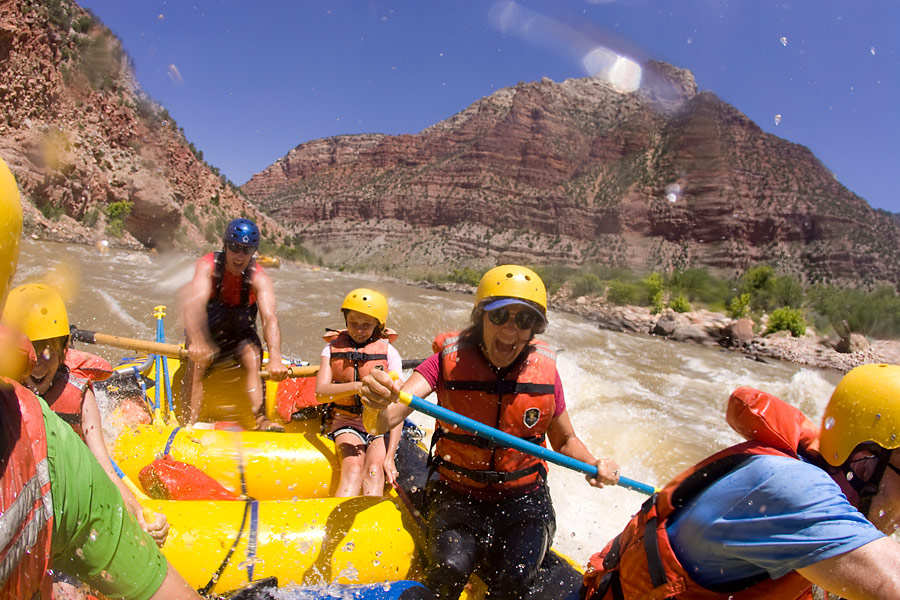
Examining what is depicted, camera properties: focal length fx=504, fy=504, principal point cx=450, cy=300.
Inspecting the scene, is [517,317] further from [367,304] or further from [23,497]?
[23,497]

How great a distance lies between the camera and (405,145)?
115 m

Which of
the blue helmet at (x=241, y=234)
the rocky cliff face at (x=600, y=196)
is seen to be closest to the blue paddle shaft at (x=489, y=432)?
the blue helmet at (x=241, y=234)

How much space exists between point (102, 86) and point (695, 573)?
3601 cm

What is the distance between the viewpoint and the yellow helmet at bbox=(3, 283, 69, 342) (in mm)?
2195

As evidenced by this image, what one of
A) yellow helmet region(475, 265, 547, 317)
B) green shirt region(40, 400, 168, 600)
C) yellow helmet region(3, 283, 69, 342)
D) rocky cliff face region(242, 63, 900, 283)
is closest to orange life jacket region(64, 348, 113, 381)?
yellow helmet region(3, 283, 69, 342)

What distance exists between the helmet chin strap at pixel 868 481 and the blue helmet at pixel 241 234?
3729 mm

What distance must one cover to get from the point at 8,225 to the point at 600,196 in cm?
8163

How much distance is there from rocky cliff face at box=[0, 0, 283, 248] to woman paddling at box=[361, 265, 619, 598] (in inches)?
760

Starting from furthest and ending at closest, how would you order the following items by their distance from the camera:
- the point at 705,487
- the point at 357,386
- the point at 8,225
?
the point at 357,386
the point at 705,487
the point at 8,225

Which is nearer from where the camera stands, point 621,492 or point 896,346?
point 621,492

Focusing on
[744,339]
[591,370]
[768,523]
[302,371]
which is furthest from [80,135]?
[768,523]

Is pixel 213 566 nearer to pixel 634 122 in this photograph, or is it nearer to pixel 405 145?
pixel 634 122

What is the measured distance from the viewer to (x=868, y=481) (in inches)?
58.3

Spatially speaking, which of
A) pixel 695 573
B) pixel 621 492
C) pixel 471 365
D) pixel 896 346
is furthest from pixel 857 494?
pixel 896 346
